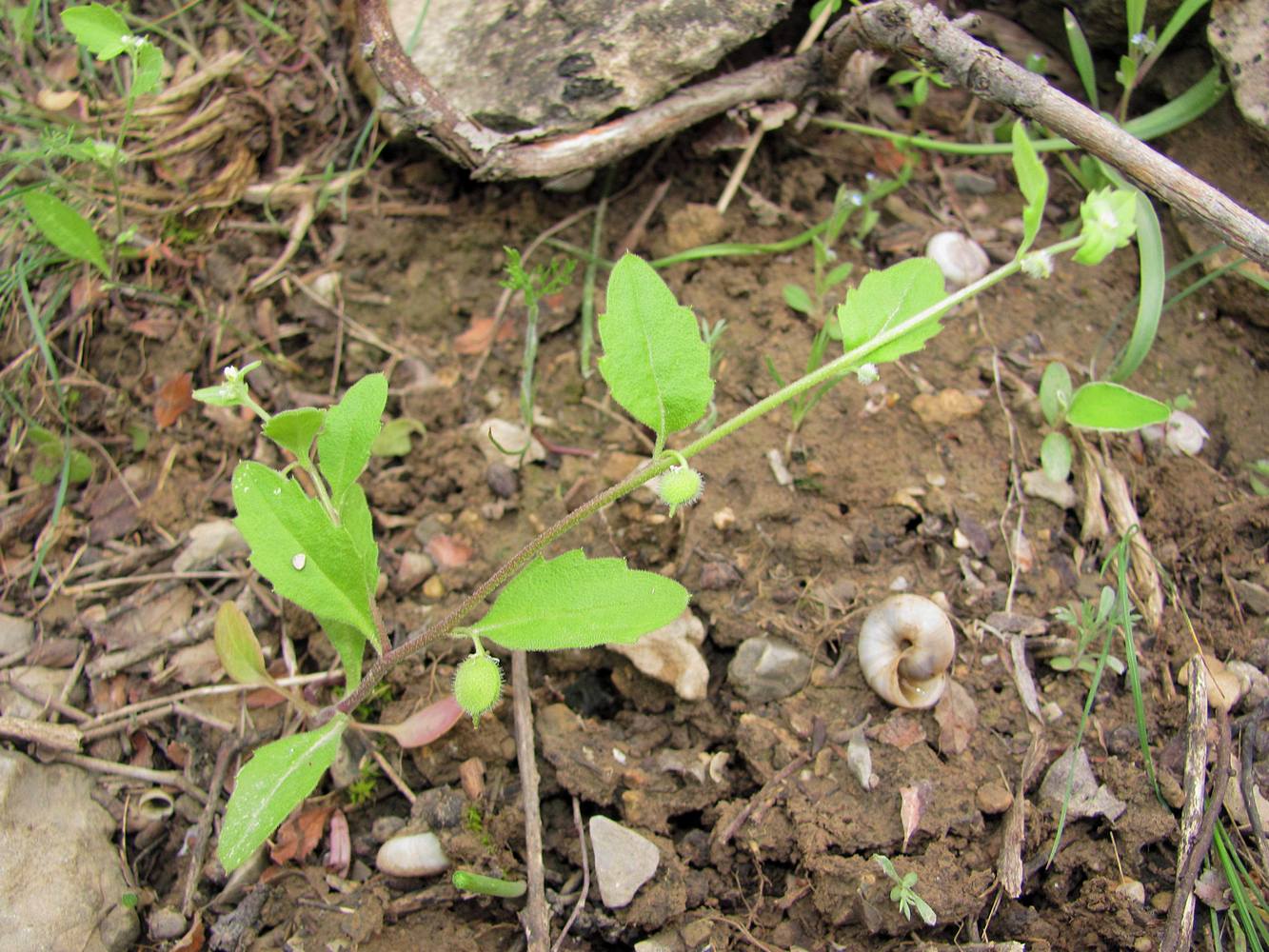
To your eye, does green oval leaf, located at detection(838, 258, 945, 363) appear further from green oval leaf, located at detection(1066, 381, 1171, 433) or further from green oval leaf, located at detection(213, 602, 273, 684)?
green oval leaf, located at detection(213, 602, 273, 684)

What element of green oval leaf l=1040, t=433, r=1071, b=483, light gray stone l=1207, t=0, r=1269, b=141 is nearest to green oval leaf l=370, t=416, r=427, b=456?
green oval leaf l=1040, t=433, r=1071, b=483

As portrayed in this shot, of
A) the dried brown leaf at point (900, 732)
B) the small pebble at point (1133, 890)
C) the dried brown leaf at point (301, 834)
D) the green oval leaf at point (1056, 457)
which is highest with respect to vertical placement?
the green oval leaf at point (1056, 457)

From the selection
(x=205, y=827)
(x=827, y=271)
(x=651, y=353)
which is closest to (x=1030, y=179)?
(x=651, y=353)

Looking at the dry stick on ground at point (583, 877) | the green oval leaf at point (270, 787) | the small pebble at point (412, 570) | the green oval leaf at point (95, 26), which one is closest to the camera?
the green oval leaf at point (270, 787)

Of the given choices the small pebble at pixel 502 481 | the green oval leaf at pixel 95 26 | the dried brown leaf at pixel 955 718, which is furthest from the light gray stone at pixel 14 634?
the dried brown leaf at pixel 955 718

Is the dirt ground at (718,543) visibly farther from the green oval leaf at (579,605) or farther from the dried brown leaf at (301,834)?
the green oval leaf at (579,605)

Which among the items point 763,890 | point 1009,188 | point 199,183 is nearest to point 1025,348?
point 1009,188
